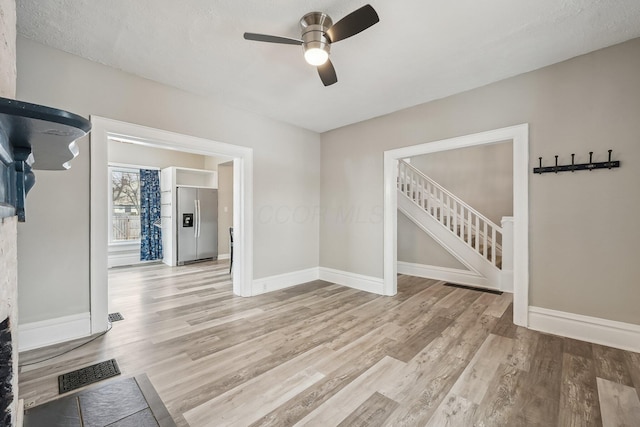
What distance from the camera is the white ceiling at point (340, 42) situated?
2.01 meters

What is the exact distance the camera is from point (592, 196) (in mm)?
2602

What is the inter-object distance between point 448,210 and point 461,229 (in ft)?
1.39

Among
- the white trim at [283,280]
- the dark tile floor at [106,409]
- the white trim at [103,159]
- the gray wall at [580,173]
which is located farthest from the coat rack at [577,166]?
the dark tile floor at [106,409]

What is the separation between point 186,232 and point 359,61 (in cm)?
530

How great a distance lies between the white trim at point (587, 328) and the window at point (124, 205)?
7.58 metres

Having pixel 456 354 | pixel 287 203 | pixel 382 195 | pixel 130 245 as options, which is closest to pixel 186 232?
pixel 130 245

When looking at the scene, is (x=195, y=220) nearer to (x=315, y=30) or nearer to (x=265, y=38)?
(x=265, y=38)

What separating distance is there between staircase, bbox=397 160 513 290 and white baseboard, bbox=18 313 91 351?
5125mm

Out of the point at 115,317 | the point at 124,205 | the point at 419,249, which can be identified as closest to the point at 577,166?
the point at 419,249

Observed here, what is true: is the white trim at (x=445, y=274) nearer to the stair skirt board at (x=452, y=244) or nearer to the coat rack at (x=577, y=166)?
the stair skirt board at (x=452, y=244)

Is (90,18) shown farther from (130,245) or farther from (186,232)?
(130,245)

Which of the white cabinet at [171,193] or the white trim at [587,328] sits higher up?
the white cabinet at [171,193]

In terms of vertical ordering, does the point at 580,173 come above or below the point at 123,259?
above

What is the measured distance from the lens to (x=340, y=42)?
2404 mm
